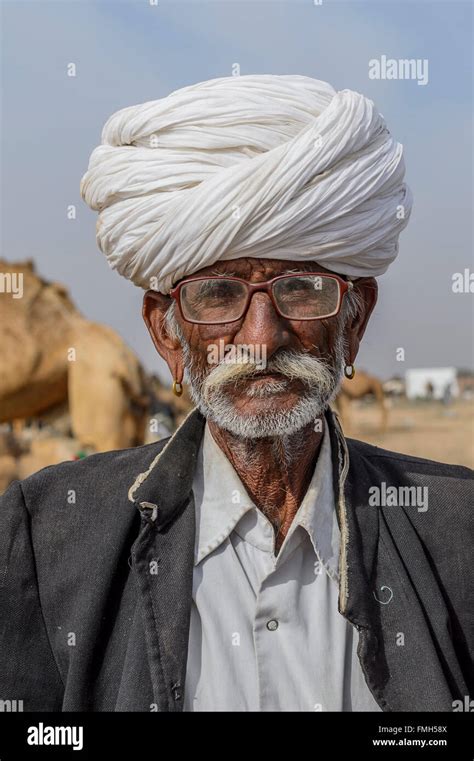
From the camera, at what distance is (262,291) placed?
1961 millimetres

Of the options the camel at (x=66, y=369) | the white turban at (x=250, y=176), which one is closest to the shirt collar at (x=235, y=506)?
the white turban at (x=250, y=176)

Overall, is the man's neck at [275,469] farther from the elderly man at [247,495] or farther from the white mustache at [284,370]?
the white mustache at [284,370]

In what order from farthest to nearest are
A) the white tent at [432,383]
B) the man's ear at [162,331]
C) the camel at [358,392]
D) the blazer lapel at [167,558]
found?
the white tent at [432,383]
the camel at [358,392]
the man's ear at [162,331]
the blazer lapel at [167,558]

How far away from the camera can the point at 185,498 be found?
79.2 inches

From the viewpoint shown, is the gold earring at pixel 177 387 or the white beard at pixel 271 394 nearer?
the white beard at pixel 271 394

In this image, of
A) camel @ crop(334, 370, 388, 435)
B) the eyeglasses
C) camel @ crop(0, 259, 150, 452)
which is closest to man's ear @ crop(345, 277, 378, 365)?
the eyeglasses

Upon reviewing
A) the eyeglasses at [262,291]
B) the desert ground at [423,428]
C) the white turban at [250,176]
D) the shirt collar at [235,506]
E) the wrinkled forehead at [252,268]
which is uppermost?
the white turban at [250,176]

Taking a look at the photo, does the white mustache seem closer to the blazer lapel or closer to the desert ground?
the blazer lapel

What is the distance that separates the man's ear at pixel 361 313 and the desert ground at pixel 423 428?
11515mm

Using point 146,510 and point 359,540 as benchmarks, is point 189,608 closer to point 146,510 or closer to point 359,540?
point 146,510

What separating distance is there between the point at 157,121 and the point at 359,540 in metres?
0.90

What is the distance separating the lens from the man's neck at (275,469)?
2049 mm

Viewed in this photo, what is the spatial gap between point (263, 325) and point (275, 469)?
30cm

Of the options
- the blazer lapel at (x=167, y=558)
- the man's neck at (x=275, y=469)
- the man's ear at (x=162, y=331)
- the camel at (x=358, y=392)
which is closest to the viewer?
the blazer lapel at (x=167, y=558)
